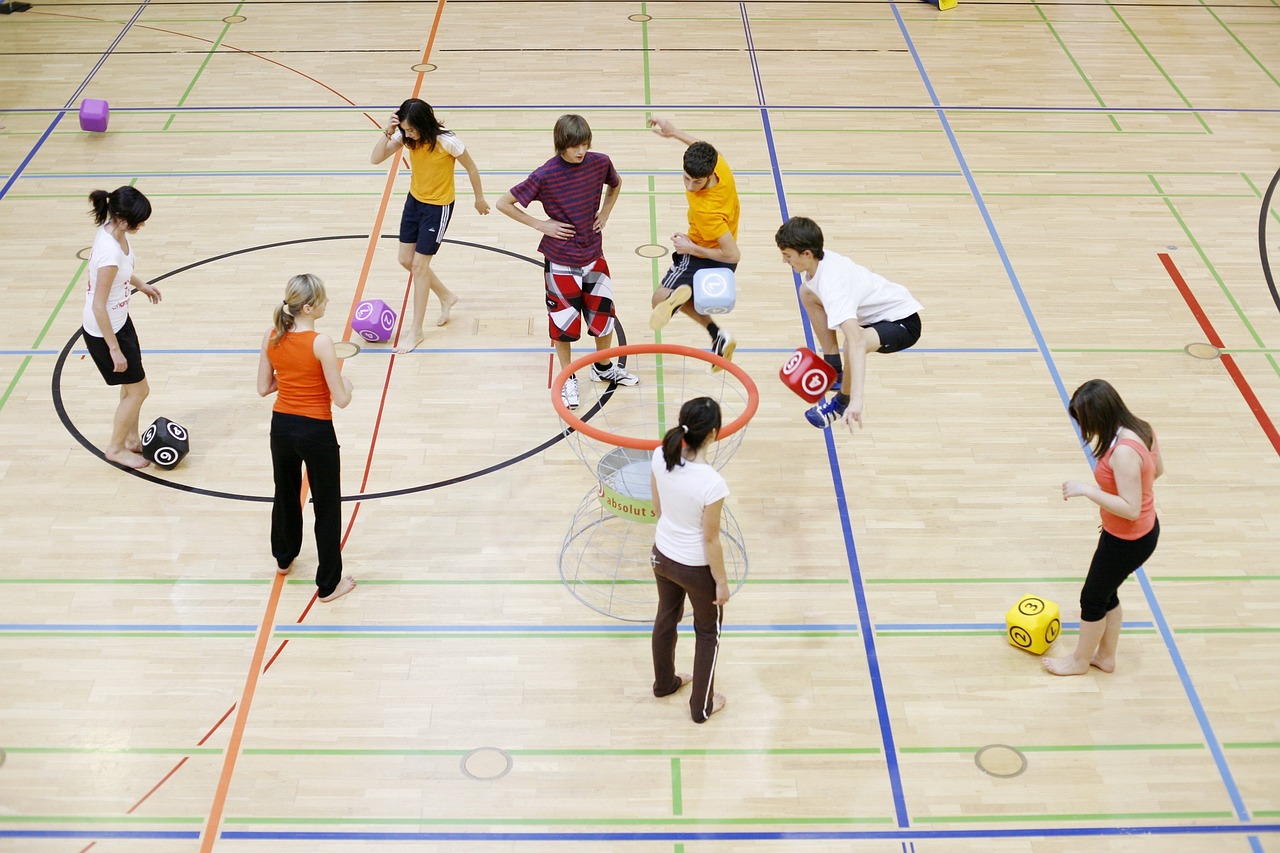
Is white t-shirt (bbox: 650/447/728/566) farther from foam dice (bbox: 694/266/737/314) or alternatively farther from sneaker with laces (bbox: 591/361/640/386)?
sneaker with laces (bbox: 591/361/640/386)

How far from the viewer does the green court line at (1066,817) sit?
484cm

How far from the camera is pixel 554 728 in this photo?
206 inches

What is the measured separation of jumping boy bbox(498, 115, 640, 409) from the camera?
6.57 meters

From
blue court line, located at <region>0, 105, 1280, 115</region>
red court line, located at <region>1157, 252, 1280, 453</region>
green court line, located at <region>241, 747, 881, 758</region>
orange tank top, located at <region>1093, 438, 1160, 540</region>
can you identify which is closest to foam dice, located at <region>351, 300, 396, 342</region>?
green court line, located at <region>241, 747, 881, 758</region>

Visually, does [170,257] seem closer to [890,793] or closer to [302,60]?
[302,60]

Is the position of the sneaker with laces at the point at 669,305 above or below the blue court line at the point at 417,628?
above

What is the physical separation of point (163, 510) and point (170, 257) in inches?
110

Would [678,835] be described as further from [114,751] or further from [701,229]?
[701,229]

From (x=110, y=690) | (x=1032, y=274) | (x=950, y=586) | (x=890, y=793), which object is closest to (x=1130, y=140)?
(x=1032, y=274)

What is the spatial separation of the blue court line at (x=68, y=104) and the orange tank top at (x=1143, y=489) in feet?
27.1

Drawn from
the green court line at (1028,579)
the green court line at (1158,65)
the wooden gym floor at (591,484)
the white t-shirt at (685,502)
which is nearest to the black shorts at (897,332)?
the wooden gym floor at (591,484)

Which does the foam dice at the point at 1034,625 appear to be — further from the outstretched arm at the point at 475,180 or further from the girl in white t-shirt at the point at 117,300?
the girl in white t-shirt at the point at 117,300

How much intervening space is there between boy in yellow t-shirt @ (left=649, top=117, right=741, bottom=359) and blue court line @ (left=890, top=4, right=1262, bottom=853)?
7.16 ft

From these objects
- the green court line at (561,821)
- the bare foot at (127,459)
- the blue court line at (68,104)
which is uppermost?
the green court line at (561,821)
